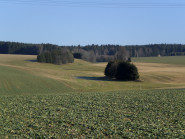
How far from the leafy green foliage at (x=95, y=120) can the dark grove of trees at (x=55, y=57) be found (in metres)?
80.3

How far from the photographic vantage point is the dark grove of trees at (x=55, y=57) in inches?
3774

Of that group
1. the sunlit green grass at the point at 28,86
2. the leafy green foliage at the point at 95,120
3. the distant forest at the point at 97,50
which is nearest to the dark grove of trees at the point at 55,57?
the distant forest at the point at 97,50

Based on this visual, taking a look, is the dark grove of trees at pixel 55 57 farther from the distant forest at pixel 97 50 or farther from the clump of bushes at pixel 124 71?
the clump of bushes at pixel 124 71

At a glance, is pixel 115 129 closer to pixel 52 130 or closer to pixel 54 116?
pixel 52 130

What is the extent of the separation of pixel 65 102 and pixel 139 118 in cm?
599

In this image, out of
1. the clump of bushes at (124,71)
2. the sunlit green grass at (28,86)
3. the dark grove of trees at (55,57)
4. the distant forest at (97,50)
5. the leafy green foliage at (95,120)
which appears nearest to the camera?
the leafy green foliage at (95,120)

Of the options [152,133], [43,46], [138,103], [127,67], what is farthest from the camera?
[43,46]

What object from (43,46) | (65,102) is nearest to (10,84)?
(65,102)

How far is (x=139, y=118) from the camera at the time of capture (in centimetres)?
1256

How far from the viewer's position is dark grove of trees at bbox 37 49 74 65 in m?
95.8

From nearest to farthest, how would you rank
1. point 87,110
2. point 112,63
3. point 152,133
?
point 152,133 < point 87,110 < point 112,63

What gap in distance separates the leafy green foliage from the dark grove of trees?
80303 millimetres

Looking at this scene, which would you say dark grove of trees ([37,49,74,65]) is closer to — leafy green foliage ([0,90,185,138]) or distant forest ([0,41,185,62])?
distant forest ([0,41,185,62])

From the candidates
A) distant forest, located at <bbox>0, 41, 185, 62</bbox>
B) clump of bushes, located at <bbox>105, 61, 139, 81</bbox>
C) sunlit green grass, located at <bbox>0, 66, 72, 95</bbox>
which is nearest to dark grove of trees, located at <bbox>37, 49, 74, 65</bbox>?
distant forest, located at <bbox>0, 41, 185, 62</bbox>
